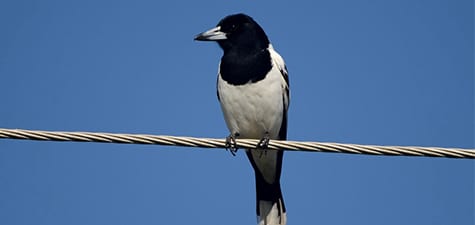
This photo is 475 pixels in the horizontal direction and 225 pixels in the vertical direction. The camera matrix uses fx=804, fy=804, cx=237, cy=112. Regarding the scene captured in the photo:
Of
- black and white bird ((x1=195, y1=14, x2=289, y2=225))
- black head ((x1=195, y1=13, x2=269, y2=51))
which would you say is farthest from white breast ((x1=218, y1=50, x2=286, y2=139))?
black head ((x1=195, y1=13, x2=269, y2=51))

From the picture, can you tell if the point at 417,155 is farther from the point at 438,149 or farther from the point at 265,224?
the point at 265,224

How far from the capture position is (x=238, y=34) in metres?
7.93

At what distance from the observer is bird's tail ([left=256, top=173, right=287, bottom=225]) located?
777cm

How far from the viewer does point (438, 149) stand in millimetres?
4988

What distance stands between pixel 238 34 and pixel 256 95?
84cm

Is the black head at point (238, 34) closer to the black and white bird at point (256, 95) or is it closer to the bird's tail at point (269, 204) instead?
the black and white bird at point (256, 95)

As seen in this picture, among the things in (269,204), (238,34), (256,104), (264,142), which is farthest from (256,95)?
(269,204)

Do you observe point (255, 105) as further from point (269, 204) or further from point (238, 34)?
point (269, 204)

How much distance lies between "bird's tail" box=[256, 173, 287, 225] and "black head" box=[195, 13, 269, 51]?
4.39 feet

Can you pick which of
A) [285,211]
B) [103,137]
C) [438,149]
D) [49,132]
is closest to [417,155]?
[438,149]

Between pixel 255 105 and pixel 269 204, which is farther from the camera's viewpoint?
pixel 269 204

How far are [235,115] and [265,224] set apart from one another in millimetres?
1165

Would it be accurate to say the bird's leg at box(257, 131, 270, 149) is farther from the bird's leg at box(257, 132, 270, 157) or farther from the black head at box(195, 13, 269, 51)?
the black head at box(195, 13, 269, 51)

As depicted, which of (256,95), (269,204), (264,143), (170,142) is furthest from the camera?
(269,204)
